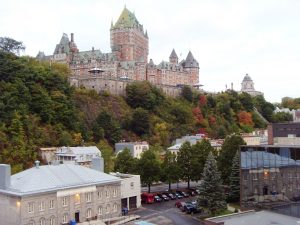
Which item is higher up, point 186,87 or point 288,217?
point 186,87

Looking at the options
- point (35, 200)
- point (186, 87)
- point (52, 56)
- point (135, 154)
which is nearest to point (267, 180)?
point (35, 200)

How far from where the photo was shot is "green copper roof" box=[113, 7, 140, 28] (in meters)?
131

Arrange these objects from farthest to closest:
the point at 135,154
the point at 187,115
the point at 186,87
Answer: the point at 186,87
the point at 187,115
the point at 135,154

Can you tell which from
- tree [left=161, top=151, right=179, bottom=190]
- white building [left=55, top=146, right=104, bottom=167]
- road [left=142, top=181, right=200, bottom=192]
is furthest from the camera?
white building [left=55, top=146, right=104, bottom=167]

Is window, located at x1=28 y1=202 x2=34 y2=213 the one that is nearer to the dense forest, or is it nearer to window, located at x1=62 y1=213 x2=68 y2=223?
window, located at x1=62 y1=213 x2=68 y2=223

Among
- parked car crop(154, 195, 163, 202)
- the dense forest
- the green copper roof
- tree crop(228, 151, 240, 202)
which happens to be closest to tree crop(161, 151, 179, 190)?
parked car crop(154, 195, 163, 202)

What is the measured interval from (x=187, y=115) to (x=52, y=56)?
41807mm

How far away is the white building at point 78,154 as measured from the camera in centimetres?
5431

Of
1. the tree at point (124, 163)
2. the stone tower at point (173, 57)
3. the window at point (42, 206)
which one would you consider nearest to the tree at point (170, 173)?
the tree at point (124, 163)

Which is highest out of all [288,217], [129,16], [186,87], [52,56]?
[129,16]

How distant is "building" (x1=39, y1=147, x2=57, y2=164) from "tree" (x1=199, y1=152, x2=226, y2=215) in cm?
2637

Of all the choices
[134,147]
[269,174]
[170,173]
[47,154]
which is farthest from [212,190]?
[134,147]

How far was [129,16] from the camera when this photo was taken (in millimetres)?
133375

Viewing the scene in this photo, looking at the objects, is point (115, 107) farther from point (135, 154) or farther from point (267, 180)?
point (267, 180)
